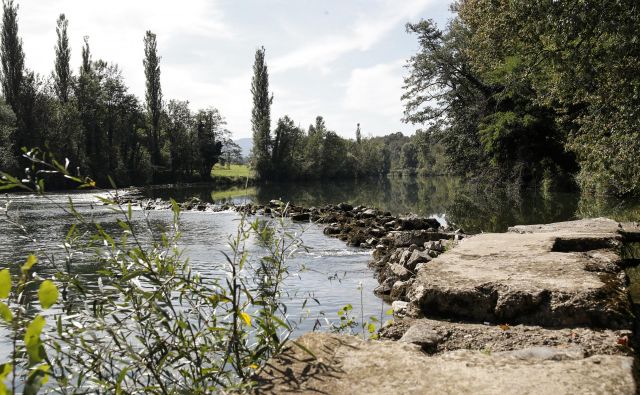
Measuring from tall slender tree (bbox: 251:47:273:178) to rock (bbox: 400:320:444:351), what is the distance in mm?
63957

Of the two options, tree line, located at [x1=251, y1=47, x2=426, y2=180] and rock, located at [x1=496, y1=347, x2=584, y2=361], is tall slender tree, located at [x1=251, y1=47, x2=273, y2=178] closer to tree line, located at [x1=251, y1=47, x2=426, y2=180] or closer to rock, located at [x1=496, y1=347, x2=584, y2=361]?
tree line, located at [x1=251, y1=47, x2=426, y2=180]

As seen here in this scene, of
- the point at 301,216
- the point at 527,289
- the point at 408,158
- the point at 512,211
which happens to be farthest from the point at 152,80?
the point at 408,158

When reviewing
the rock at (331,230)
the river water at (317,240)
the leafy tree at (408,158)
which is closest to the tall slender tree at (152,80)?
the river water at (317,240)

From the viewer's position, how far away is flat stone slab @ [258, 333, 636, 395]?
2.32 meters

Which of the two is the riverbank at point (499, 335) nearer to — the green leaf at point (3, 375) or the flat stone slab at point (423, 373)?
the flat stone slab at point (423, 373)

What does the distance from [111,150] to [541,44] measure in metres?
57.0

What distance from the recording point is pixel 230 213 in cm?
2877

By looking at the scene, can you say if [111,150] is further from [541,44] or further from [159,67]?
[541,44]

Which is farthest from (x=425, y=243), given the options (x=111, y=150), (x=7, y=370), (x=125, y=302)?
(x=111, y=150)

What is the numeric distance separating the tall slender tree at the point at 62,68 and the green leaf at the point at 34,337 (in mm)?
62006

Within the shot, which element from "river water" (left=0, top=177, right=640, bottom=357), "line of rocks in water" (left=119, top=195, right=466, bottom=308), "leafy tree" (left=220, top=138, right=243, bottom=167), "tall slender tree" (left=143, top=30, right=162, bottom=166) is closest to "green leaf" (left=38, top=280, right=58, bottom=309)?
"line of rocks in water" (left=119, top=195, right=466, bottom=308)

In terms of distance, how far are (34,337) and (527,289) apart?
3.69 m

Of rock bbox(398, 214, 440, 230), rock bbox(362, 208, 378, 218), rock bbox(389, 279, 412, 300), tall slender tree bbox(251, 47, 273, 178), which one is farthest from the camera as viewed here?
tall slender tree bbox(251, 47, 273, 178)

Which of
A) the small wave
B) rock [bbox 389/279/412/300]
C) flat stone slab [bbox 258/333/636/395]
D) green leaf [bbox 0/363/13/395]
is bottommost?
the small wave
